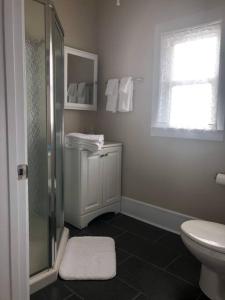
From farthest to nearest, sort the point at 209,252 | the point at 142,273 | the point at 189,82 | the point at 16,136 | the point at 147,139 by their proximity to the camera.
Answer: the point at 147,139 < the point at 189,82 < the point at 142,273 < the point at 209,252 < the point at 16,136

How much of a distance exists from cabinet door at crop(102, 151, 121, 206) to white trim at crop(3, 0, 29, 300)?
1656 mm

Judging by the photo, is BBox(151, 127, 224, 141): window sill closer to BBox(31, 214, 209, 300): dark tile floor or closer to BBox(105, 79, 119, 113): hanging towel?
BBox(105, 79, 119, 113): hanging towel

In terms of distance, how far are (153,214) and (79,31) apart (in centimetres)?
231

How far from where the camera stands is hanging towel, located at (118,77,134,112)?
2650 millimetres

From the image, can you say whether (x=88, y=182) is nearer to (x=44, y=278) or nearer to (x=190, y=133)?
(x=44, y=278)

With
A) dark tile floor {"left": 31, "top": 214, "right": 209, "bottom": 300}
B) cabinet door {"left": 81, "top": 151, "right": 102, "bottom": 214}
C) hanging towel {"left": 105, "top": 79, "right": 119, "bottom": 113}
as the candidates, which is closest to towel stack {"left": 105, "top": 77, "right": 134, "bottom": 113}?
hanging towel {"left": 105, "top": 79, "right": 119, "bottom": 113}

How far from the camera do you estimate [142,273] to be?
183cm

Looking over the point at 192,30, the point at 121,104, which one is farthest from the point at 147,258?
the point at 192,30

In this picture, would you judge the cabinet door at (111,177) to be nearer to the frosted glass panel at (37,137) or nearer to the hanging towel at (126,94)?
the hanging towel at (126,94)

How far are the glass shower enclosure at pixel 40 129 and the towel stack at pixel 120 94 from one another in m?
1.09

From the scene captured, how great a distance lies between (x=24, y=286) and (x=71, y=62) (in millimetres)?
2323

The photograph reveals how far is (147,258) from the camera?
202 cm

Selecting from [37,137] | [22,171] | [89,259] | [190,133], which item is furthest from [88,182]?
[22,171]

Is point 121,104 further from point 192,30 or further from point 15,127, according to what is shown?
point 15,127
